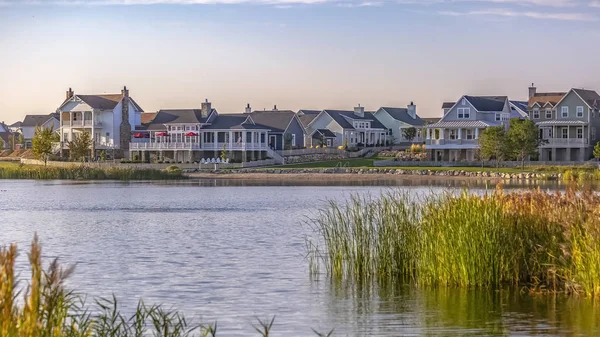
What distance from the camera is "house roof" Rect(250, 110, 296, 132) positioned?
109m

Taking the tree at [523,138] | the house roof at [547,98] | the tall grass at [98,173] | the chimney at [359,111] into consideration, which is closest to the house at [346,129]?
the chimney at [359,111]

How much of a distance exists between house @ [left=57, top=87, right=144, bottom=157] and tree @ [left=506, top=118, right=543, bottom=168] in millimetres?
43468

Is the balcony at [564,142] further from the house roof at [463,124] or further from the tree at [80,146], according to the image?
the tree at [80,146]

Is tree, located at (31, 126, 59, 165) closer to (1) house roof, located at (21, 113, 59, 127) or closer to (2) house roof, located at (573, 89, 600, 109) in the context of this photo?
(1) house roof, located at (21, 113, 59, 127)

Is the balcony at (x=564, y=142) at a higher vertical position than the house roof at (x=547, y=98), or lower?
lower

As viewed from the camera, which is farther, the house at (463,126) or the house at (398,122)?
the house at (398,122)

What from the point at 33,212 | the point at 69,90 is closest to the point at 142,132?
the point at 69,90

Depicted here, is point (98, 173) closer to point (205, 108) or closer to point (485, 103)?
point (205, 108)

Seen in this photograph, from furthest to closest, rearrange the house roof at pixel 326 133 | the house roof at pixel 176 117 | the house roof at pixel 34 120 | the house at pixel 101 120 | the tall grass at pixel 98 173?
the house roof at pixel 34 120 < the house roof at pixel 326 133 < the house at pixel 101 120 < the house roof at pixel 176 117 < the tall grass at pixel 98 173

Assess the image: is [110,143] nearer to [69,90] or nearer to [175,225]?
[69,90]

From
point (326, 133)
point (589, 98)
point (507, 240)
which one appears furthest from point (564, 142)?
point (507, 240)

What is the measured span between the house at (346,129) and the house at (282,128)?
418 cm

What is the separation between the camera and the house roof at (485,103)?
99.1 metres

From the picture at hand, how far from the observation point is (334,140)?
120375 millimetres
